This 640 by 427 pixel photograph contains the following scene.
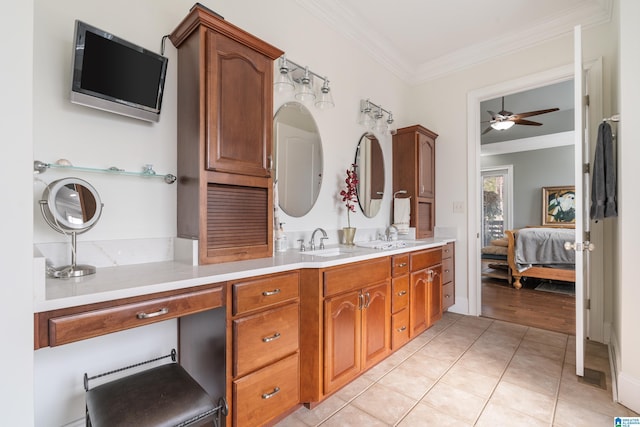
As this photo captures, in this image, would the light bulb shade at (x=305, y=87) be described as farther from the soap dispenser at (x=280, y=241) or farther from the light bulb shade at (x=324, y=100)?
the soap dispenser at (x=280, y=241)

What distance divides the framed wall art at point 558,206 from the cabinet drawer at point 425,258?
5.18 metres

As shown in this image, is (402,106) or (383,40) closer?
(383,40)

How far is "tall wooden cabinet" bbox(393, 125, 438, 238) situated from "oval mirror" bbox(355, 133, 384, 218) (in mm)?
253

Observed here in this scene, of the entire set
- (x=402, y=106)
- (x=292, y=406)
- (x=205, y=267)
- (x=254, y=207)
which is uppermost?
(x=402, y=106)

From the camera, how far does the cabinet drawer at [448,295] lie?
3150 mm

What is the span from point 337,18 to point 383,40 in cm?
69

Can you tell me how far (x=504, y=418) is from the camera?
1.61 m

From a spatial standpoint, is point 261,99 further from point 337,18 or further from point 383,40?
point 383,40

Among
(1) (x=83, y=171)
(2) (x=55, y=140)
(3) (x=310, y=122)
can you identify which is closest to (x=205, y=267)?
(1) (x=83, y=171)

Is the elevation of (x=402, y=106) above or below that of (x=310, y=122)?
above

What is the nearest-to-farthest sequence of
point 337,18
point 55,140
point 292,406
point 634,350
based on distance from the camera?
point 55,140
point 292,406
point 634,350
point 337,18

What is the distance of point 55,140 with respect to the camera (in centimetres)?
131

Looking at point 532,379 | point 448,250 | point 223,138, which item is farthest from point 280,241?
point 448,250

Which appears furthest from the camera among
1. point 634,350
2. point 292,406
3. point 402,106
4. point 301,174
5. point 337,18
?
point 402,106
